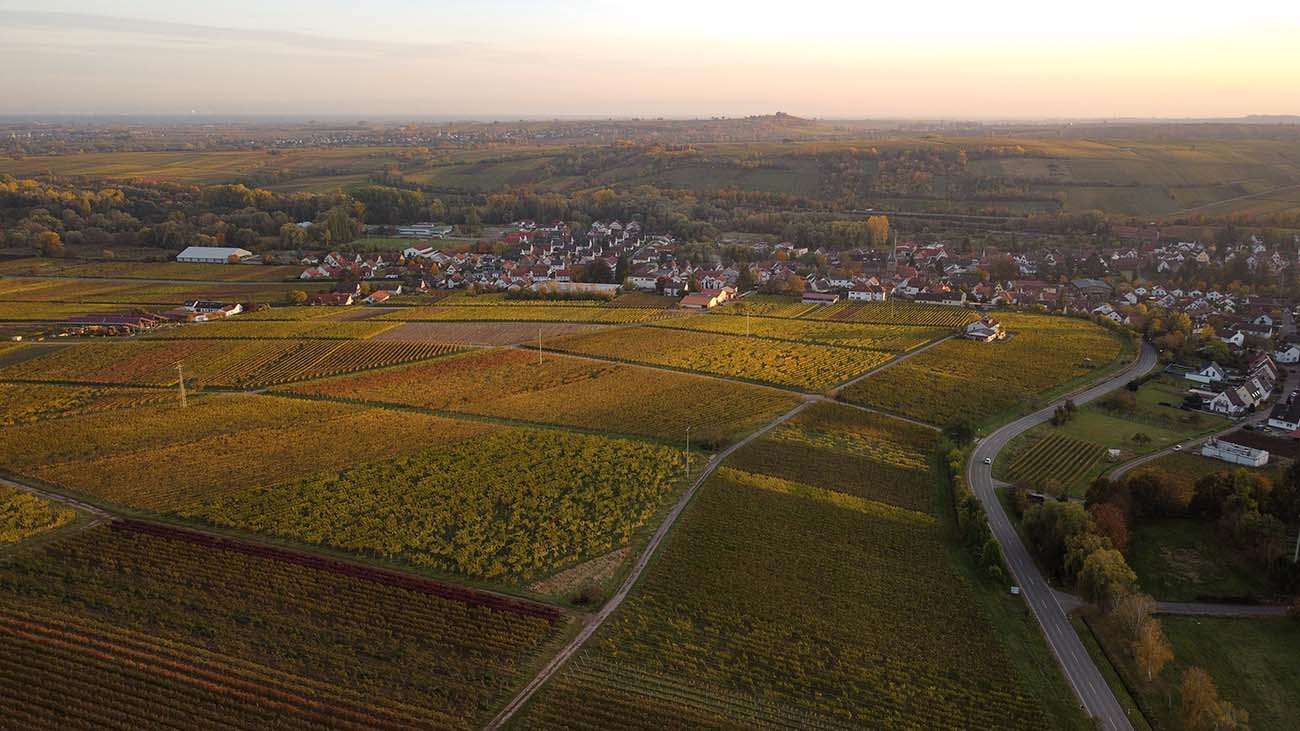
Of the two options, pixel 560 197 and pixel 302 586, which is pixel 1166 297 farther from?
pixel 560 197

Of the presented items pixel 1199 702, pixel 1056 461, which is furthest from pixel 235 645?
pixel 1056 461

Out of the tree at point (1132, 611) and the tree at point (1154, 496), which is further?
the tree at point (1154, 496)

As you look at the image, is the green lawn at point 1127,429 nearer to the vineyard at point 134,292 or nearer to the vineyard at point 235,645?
the vineyard at point 235,645

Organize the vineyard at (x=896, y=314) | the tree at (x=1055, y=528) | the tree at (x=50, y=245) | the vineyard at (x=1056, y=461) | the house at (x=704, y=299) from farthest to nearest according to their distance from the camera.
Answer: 1. the tree at (x=50, y=245)
2. the house at (x=704, y=299)
3. the vineyard at (x=896, y=314)
4. the vineyard at (x=1056, y=461)
5. the tree at (x=1055, y=528)

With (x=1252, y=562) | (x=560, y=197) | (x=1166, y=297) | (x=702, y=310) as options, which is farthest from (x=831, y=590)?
(x=560, y=197)

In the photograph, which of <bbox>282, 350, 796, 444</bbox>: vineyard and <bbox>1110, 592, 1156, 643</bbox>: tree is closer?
<bbox>1110, 592, 1156, 643</bbox>: tree

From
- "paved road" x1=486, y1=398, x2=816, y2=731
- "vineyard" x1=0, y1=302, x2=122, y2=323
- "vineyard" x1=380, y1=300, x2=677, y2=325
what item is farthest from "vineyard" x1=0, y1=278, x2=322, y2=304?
"paved road" x1=486, y1=398, x2=816, y2=731

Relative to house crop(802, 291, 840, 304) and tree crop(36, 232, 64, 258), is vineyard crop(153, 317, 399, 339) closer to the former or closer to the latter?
house crop(802, 291, 840, 304)

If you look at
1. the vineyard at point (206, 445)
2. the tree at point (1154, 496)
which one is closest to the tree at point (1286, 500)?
the tree at point (1154, 496)
